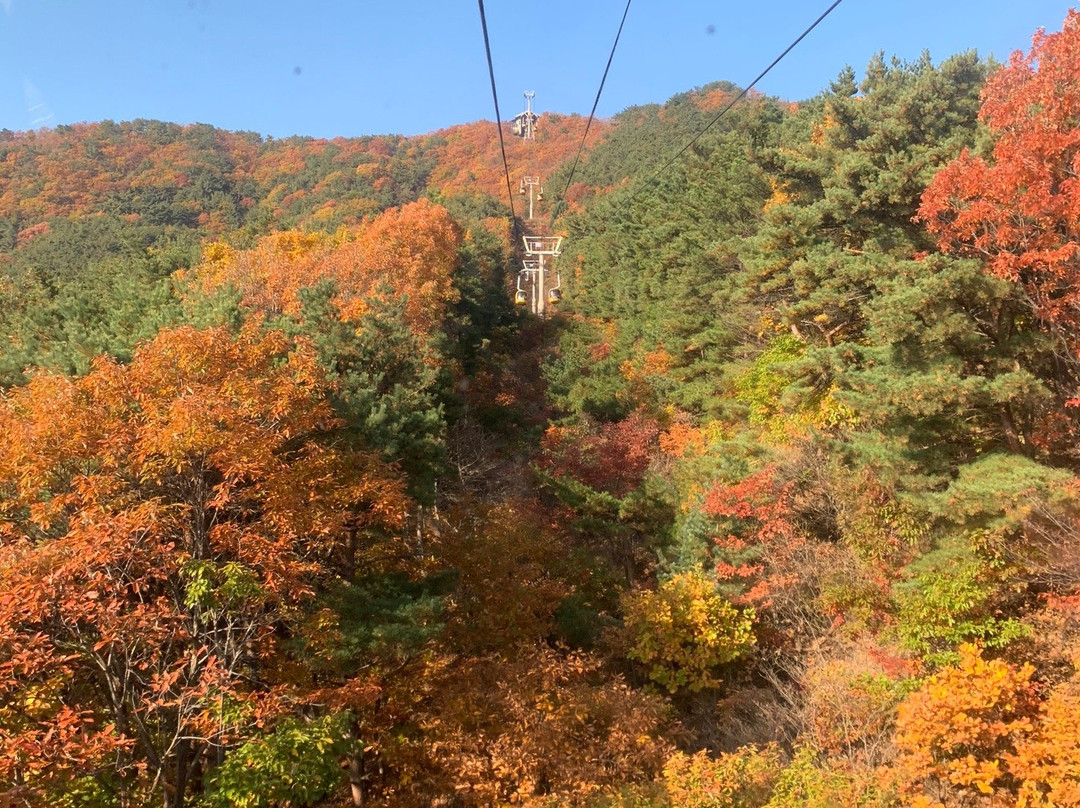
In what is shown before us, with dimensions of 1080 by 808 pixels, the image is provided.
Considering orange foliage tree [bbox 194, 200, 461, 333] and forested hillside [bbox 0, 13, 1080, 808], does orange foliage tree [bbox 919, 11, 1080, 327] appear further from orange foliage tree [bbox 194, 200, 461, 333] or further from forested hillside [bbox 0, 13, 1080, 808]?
orange foliage tree [bbox 194, 200, 461, 333]

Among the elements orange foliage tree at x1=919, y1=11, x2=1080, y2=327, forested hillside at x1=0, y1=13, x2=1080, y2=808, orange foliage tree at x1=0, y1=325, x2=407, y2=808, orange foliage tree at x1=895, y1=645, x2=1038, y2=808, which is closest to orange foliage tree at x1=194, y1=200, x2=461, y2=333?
forested hillside at x1=0, y1=13, x2=1080, y2=808

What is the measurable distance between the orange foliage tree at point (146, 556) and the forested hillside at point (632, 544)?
5 cm

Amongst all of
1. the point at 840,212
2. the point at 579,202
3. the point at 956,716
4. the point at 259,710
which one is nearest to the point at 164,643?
the point at 259,710

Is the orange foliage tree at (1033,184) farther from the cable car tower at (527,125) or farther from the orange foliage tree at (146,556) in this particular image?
the cable car tower at (527,125)

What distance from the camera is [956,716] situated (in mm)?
7742

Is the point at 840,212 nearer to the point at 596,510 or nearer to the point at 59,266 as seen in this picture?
the point at 596,510

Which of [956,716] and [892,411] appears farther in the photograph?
[892,411]

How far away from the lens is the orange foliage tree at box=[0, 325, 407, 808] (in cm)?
571

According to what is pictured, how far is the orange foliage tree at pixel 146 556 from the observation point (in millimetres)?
5715

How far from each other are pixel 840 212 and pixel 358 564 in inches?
474

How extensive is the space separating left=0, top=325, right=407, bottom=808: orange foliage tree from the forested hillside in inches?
2.1

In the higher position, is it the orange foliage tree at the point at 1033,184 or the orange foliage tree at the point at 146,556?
the orange foliage tree at the point at 1033,184

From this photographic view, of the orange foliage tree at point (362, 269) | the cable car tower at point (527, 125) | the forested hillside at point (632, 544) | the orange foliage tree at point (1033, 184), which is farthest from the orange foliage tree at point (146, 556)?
the cable car tower at point (527, 125)

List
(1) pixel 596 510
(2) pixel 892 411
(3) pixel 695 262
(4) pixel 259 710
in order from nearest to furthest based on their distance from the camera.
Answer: (4) pixel 259 710, (2) pixel 892 411, (1) pixel 596 510, (3) pixel 695 262
